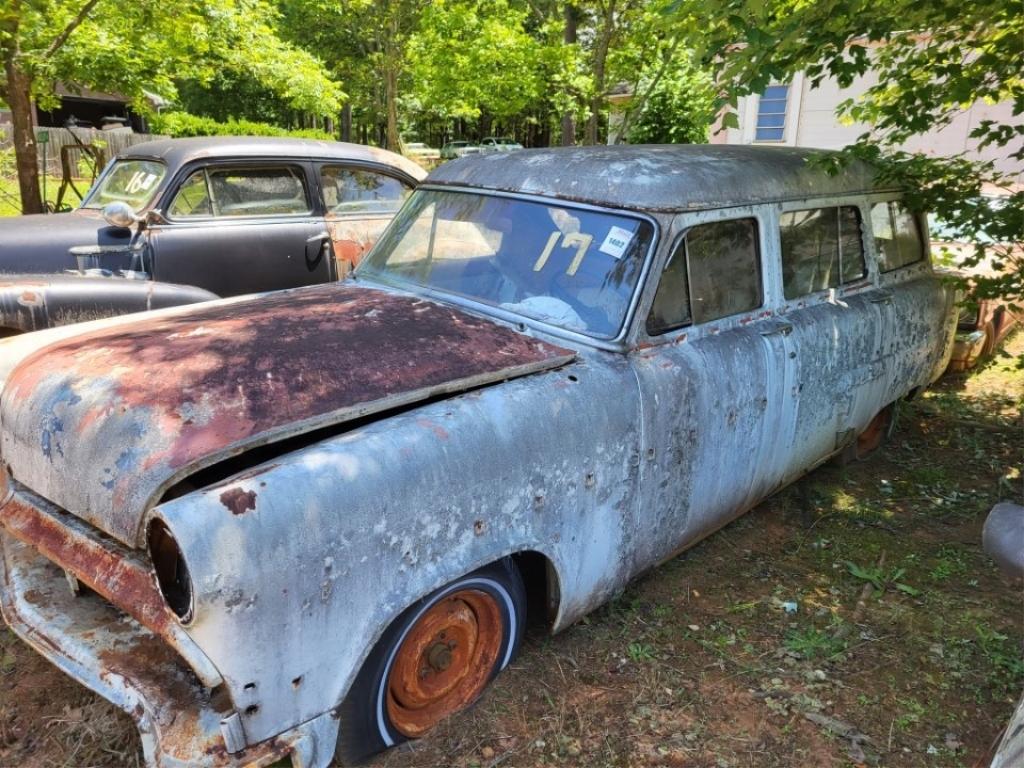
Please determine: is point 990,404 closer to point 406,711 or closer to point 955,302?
point 955,302

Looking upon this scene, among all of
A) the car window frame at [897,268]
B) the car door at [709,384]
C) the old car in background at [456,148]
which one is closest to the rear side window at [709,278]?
the car door at [709,384]

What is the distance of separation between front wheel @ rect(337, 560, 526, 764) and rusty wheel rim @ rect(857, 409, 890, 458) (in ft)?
10.6

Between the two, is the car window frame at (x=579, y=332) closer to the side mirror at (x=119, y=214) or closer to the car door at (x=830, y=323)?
the car door at (x=830, y=323)

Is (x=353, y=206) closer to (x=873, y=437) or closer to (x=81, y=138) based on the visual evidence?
(x=873, y=437)

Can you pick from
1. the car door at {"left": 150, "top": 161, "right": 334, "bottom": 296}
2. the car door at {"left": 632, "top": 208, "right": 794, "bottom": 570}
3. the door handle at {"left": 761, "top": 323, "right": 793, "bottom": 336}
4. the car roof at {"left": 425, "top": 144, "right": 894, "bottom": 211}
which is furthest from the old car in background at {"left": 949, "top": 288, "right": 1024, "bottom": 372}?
the car door at {"left": 150, "top": 161, "right": 334, "bottom": 296}

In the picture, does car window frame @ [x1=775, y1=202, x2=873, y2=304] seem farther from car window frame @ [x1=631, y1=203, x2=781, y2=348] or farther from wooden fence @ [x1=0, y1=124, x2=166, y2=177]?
wooden fence @ [x1=0, y1=124, x2=166, y2=177]

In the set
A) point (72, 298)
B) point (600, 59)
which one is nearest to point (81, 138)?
point (600, 59)

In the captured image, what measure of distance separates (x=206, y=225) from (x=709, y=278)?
158 inches

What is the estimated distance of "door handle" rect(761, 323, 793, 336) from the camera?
3420mm

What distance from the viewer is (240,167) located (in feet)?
19.3

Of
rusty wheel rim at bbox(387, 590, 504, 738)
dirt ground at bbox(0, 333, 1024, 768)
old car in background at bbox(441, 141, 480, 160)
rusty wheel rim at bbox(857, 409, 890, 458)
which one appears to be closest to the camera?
rusty wheel rim at bbox(387, 590, 504, 738)

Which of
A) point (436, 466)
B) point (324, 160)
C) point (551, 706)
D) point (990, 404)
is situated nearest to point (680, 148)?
point (436, 466)

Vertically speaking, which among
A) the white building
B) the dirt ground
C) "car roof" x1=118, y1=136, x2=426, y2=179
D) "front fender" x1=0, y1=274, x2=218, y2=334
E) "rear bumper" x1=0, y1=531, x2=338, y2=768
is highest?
the white building

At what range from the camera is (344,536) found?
2.03 m
